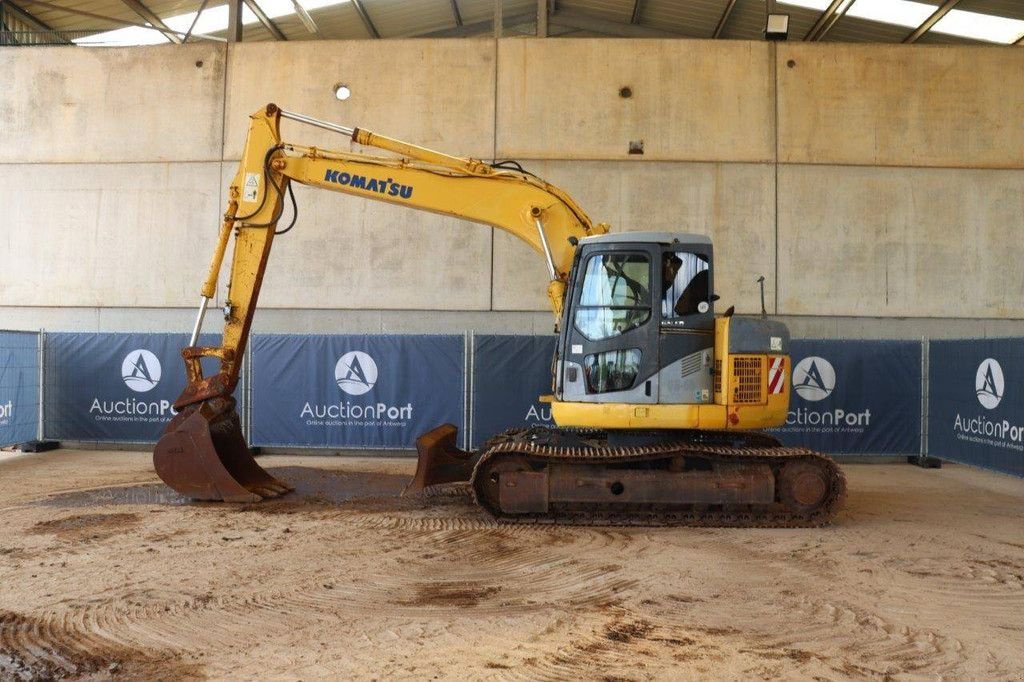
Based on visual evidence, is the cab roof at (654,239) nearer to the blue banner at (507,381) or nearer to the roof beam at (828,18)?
the blue banner at (507,381)

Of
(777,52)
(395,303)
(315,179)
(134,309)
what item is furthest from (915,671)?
(134,309)

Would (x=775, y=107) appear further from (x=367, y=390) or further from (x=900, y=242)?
(x=367, y=390)

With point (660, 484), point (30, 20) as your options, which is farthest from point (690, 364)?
point (30, 20)

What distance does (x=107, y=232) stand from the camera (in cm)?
1465

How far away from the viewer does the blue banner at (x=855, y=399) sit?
12.6 m

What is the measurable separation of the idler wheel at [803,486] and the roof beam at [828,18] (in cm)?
1146

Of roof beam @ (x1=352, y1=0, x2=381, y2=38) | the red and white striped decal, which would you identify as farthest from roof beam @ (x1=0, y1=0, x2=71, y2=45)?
the red and white striped decal

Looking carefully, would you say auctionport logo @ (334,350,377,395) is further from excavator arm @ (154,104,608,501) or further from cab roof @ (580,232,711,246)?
cab roof @ (580,232,711,246)

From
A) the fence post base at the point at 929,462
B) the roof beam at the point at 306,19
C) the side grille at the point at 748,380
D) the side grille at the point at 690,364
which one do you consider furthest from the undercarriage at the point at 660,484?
the roof beam at the point at 306,19

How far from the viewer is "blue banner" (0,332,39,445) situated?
1241cm

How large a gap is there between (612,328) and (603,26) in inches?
545

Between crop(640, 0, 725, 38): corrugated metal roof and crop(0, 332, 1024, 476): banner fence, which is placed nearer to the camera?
crop(0, 332, 1024, 476): banner fence

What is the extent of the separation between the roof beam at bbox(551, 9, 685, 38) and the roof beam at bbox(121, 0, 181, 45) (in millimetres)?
8760

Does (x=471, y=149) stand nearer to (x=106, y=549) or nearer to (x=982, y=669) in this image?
(x=106, y=549)
